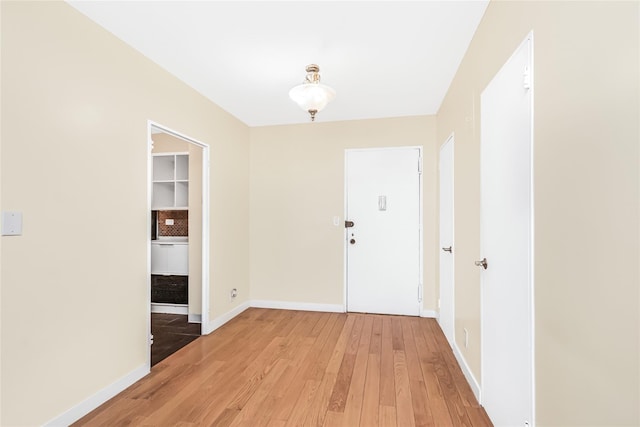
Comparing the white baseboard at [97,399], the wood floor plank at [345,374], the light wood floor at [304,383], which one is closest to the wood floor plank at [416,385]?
the light wood floor at [304,383]

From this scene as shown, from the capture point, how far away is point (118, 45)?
2156 millimetres

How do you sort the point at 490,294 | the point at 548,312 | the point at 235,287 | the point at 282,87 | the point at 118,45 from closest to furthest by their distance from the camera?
the point at 548,312 < the point at 490,294 < the point at 118,45 < the point at 282,87 < the point at 235,287

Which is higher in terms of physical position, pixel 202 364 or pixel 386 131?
pixel 386 131

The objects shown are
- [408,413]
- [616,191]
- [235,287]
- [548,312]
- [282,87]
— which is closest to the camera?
[616,191]

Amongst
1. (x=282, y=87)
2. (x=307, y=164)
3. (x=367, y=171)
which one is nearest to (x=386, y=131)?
(x=367, y=171)

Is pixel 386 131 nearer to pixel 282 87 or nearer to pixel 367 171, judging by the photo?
pixel 367 171

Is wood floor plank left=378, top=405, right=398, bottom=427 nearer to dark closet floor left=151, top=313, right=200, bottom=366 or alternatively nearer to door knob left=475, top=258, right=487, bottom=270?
door knob left=475, top=258, right=487, bottom=270

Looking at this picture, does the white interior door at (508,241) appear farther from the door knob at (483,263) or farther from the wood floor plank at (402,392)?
the wood floor plank at (402,392)

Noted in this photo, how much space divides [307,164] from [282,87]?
1.27m

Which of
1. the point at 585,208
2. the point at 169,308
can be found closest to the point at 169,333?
the point at 169,308

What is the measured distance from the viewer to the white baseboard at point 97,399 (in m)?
1.77

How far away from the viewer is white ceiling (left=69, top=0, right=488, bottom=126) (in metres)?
1.86

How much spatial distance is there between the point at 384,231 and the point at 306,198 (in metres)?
1.15

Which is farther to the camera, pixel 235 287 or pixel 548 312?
pixel 235 287
